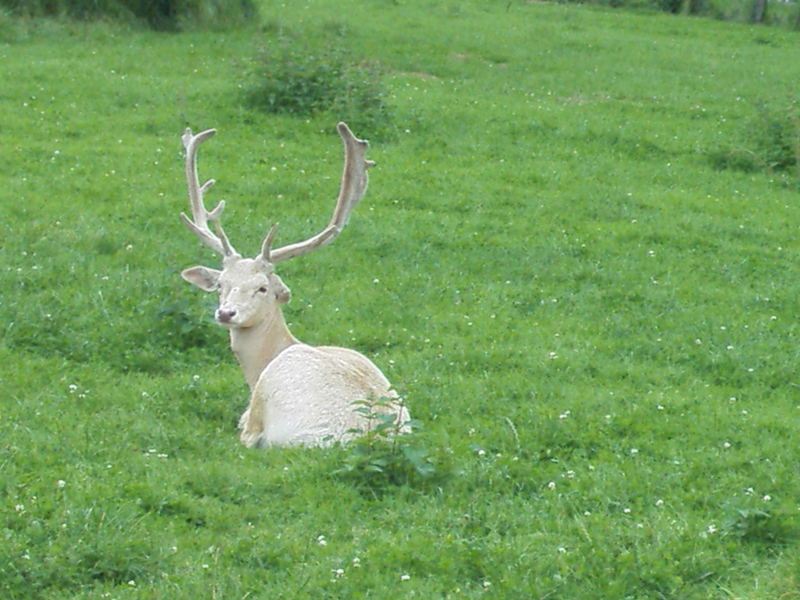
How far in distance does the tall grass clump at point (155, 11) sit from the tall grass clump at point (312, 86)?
575cm

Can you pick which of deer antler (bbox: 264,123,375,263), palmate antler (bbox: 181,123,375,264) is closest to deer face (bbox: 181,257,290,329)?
palmate antler (bbox: 181,123,375,264)

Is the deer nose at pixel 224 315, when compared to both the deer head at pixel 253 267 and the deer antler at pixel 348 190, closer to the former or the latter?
the deer head at pixel 253 267

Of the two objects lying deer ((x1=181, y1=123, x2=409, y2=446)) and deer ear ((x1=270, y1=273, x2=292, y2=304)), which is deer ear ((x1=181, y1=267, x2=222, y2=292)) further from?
deer ear ((x1=270, y1=273, x2=292, y2=304))

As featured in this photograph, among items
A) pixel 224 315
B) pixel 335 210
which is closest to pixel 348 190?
pixel 335 210

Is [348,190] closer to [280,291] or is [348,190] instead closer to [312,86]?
[280,291]

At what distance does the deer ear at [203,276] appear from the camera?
9.61 m

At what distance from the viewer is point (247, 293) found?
30.0 feet

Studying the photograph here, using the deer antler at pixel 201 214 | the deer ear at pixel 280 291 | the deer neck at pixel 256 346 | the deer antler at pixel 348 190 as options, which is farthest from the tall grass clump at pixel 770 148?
the deer neck at pixel 256 346

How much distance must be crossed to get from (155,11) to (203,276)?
15040 millimetres

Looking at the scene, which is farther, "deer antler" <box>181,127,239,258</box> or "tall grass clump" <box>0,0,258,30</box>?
"tall grass clump" <box>0,0,258,30</box>

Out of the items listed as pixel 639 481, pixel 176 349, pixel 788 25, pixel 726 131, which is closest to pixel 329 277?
pixel 176 349

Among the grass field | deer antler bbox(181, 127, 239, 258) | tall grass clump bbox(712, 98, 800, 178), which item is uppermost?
deer antler bbox(181, 127, 239, 258)

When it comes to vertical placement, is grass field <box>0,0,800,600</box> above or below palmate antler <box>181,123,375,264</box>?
below

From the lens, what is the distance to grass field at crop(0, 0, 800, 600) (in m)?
6.59
